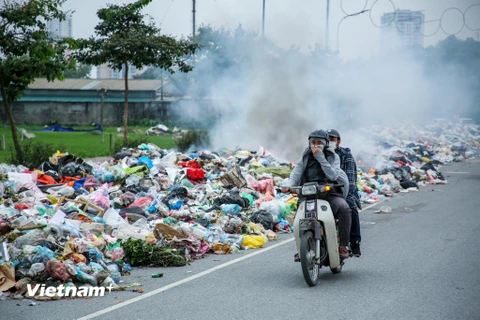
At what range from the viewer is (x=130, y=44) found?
21.5 m

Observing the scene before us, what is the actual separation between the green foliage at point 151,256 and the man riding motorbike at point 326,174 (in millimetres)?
1884

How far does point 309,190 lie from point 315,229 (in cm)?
42

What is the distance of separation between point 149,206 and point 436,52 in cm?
4640

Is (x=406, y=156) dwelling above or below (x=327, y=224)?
below

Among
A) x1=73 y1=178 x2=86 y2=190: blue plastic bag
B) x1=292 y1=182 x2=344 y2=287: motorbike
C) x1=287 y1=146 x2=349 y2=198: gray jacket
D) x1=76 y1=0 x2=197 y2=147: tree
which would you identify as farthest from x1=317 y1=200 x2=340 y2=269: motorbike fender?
x1=76 y1=0 x2=197 y2=147: tree

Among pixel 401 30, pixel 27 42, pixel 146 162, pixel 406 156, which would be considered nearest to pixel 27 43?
pixel 27 42

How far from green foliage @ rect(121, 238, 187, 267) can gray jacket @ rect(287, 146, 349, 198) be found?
6.63ft

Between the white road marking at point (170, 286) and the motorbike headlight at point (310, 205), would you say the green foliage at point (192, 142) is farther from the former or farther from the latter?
the motorbike headlight at point (310, 205)

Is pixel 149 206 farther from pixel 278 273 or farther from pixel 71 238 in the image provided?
pixel 278 273

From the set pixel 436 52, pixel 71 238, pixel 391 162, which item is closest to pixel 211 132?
pixel 391 162

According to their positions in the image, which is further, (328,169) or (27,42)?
(27,42)

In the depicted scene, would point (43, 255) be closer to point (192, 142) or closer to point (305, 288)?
point (305, 288)

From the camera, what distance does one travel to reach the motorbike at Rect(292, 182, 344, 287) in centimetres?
693

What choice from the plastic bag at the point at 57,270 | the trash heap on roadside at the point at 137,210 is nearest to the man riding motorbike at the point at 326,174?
the trash heap on roadside at the point at 137,210
